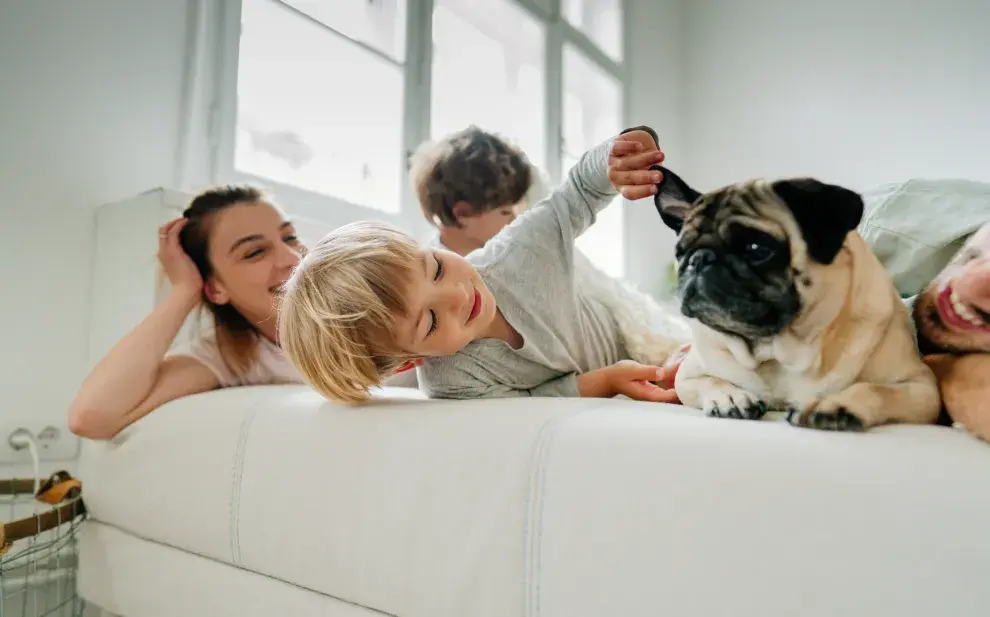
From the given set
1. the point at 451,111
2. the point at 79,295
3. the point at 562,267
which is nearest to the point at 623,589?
the point at 562,267

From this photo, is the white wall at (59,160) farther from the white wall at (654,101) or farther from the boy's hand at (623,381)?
the white wall at (654,101)

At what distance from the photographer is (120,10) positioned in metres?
1.44

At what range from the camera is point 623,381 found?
1.04m


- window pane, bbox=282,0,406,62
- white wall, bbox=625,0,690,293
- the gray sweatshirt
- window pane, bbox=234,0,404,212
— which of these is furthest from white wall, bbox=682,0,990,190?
the gray sweatshirt

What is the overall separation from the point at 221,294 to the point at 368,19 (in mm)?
1358

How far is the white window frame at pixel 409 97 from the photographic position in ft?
5.40

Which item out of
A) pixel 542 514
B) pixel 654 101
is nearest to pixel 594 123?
pixel 654 101

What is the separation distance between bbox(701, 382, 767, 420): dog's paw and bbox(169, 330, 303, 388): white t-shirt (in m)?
0.77

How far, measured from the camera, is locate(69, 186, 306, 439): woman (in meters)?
1.14

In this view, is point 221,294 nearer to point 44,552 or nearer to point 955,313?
point 44,552

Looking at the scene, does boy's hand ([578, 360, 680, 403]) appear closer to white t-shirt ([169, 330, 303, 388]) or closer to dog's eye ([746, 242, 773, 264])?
dog's eye ([746, 242, 773, 264])

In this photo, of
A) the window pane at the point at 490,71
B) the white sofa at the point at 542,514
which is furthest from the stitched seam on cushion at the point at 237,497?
the window pane at the point at 490,71

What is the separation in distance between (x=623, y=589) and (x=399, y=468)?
287mm

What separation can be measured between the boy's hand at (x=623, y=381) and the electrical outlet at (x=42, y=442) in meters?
1.06
